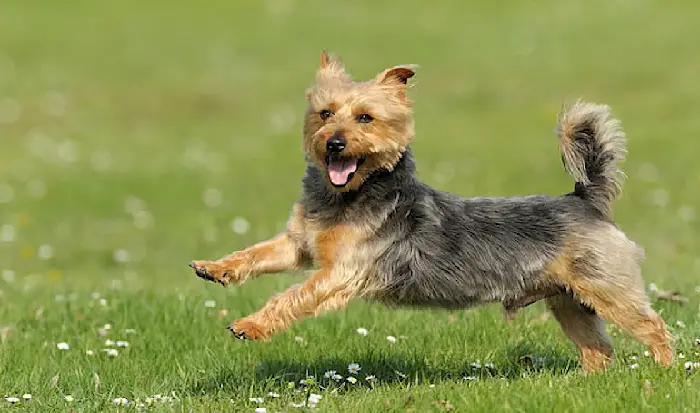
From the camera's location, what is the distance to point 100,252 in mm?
13914

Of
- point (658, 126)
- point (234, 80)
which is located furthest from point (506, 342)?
point (234, 80)

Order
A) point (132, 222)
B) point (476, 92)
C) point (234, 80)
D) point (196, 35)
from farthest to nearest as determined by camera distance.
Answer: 1. point (196, 35)
2. point (234, 80)
3. point (476, 92)
4. point (132, 222)

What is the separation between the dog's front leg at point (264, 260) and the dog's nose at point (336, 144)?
0.58m

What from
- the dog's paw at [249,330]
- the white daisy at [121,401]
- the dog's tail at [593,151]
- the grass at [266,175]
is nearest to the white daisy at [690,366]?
the grass at [266,175]

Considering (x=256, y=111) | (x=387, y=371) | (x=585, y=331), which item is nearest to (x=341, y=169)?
(x=387, y=371)

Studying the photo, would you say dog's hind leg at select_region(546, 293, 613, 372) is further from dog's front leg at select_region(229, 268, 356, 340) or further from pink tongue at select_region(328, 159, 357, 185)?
pink tongue at select_region(328, 159, 357, 185)

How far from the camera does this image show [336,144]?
19.0 feet

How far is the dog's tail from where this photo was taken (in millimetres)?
6473

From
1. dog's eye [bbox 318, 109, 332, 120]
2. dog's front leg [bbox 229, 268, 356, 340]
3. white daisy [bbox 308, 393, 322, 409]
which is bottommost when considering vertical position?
white daisy [bbox 308, 393, 322, 409]

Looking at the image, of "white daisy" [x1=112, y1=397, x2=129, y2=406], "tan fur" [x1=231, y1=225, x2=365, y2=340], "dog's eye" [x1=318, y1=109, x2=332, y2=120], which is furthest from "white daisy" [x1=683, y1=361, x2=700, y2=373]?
"white daisy" [x1=112, y1=397, x2=129, y2=406]

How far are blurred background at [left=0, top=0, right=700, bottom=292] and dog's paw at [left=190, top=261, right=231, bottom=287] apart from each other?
→ 4402 mm

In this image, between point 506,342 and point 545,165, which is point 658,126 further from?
point 506,342

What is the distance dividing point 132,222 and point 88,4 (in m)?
16.7

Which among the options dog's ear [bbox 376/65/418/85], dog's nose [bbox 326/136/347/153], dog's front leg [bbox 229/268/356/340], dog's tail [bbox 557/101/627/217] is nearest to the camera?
dog's front leg [bbox 229/268/356/340]
